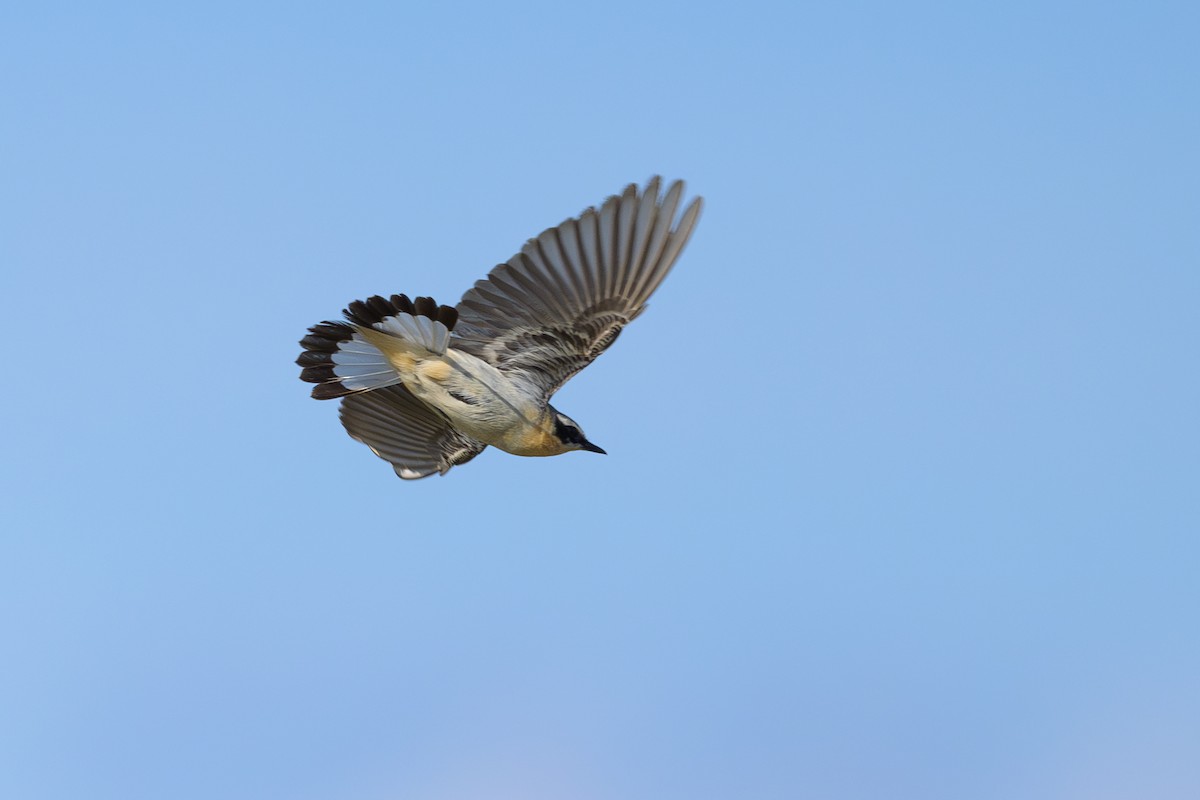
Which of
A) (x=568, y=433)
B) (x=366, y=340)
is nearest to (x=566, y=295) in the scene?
(x=568, y=433)

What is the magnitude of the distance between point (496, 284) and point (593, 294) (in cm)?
73

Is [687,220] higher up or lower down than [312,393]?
higher up

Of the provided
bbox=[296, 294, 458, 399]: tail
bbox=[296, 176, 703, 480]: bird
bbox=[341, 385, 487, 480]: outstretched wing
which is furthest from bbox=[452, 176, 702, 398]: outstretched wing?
bbox=[341, 385, 487, 480]: outstretched wing

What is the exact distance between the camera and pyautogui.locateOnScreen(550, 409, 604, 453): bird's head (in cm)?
1038

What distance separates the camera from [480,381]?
33.6 feet

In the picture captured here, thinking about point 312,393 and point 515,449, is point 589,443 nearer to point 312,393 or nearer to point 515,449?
point 515,449

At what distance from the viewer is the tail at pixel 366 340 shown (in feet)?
32.0

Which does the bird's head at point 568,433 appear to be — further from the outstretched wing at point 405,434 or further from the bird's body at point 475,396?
the outstretched wing at point 405,434

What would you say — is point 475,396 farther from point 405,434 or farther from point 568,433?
point 405,434

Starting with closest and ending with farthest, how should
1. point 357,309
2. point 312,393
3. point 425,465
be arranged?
point 357,309, point 312,393, point 425,465

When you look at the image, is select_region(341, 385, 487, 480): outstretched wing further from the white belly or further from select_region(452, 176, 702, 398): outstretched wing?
the white belly

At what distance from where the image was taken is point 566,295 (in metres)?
11.0

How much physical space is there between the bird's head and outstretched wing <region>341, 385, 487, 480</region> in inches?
48.7

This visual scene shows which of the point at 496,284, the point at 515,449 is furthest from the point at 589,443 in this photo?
the point at 496,284
